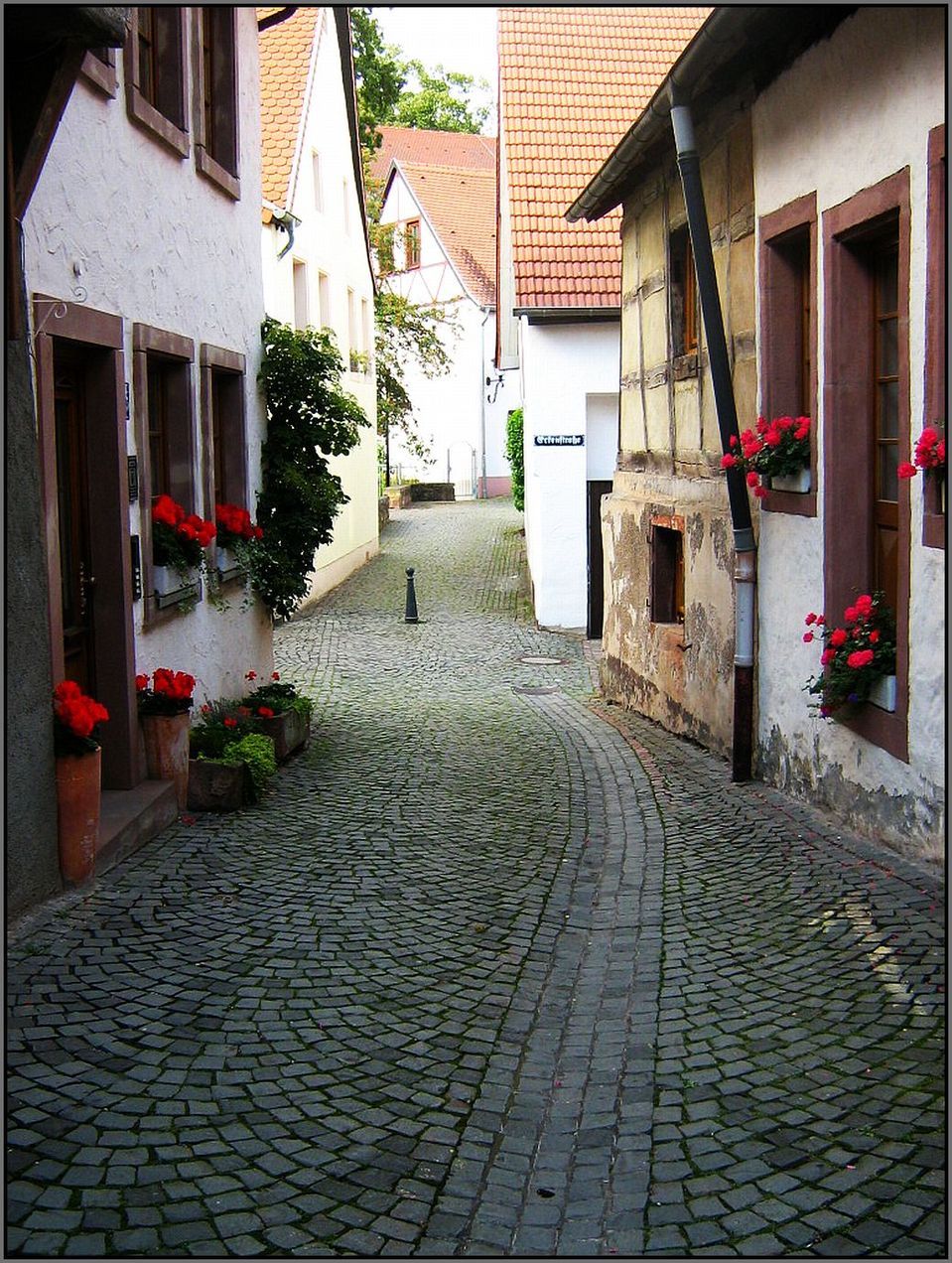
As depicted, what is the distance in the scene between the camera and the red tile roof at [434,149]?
5244cm

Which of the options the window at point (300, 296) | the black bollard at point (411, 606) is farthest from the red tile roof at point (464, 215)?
the black bollard at point (411, 606)

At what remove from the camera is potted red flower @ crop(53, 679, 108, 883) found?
6.21m

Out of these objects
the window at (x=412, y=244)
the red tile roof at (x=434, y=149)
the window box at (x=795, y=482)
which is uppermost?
the red tile roof at (x=434, y=149)

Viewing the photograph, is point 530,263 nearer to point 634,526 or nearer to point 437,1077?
point 634,526

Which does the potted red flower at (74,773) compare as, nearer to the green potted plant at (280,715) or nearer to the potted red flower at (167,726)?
the potted red flower at (167,726)

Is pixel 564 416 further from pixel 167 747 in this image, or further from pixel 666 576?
pixel 167 747

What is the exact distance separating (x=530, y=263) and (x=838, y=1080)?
1605 centimetres

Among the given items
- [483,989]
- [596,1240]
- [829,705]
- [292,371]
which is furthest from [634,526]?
[596,1240]

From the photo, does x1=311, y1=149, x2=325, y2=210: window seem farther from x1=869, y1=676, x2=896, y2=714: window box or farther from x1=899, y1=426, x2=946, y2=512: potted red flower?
x1=899, y1=426, x2=946, y2=512: potted red flower

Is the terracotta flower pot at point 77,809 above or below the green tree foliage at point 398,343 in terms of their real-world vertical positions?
below

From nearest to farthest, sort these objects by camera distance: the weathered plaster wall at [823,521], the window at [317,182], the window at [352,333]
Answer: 1. the weathered plaster wall at [823,521]
2. the window at [317,182]
3. the window at [352,333]

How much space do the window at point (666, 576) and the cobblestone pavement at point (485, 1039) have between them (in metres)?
3.52

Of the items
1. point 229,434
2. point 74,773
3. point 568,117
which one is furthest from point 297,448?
point 568,117

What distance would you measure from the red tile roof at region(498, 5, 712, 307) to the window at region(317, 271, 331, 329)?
392cm
